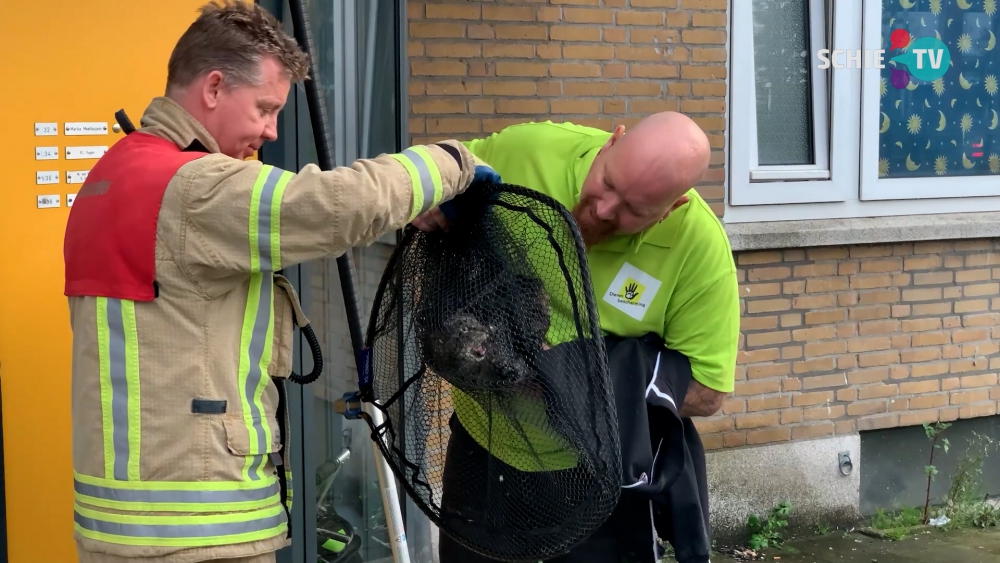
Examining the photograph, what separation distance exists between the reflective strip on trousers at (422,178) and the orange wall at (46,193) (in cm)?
166

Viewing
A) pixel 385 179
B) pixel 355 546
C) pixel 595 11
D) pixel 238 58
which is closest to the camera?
pixel 385 179

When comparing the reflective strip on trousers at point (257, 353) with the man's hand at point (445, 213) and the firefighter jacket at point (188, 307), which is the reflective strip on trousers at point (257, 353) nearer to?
the firefighter jacket at point (188, 307)

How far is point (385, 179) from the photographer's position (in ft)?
6.17

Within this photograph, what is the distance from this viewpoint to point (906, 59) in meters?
5.76

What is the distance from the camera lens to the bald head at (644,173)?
7.44 feet

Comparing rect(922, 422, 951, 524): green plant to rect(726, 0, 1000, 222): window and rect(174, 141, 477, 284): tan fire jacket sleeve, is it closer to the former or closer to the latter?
rect(726, 0, 1000, 222): window

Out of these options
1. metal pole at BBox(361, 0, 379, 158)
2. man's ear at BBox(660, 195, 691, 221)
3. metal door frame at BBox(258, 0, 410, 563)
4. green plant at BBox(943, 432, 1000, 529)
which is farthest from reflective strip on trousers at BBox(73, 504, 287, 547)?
green plant at BBox(943, 432, 1000, 529)

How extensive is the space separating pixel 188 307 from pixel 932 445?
4924 mm

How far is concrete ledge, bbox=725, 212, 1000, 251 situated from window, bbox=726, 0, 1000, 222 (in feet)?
0.24

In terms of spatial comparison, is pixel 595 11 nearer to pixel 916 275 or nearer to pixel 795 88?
pixel 795 88

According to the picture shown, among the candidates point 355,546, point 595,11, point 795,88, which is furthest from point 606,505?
point 795,88

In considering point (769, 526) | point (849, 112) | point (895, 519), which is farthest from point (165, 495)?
point (895, 519)

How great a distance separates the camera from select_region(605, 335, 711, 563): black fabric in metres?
2.27

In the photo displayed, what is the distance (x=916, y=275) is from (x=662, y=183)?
3.85m
